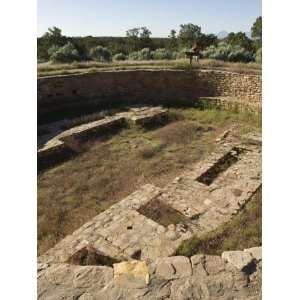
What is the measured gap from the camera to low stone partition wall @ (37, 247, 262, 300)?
133 inches

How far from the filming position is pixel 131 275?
3594 mm

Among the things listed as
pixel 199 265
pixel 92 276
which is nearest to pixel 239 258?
pixel 199 265

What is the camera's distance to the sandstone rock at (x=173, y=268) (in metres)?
3.63

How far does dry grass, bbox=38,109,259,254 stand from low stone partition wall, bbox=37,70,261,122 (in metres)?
1.99

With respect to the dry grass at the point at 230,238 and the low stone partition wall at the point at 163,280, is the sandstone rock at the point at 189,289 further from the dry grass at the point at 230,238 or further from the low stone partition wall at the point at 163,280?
the dry grass at the point at 230,238

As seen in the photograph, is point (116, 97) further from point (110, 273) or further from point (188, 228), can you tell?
point (110, 273)

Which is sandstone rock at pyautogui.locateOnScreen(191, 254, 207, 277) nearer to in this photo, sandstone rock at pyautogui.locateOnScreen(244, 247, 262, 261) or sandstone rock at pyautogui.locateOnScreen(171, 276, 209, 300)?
sandstone rock at pyautogui.locateOnScreen(171, 276, 209, 300)

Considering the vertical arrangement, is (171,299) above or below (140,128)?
below

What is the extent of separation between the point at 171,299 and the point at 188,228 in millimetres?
2135

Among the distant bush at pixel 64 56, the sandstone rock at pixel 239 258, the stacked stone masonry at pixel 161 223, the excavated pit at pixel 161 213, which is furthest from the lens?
the distant bush at pixel 64 56

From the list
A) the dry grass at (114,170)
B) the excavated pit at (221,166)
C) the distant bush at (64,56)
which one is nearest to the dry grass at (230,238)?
the excavated pit at (221,166)

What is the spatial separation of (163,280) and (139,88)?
34.4 ft
